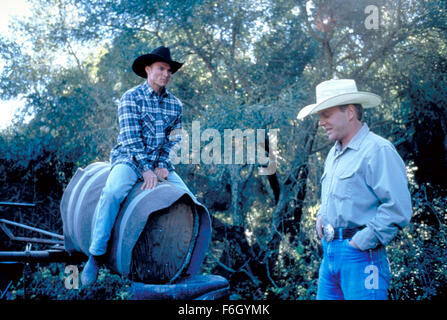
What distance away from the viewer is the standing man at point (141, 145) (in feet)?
9.20

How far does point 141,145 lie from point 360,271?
5.68 feet

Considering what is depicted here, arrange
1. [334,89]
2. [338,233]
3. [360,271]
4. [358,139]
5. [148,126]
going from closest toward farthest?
[360,271], [338,233], [358,139], [334,89], [148,126]

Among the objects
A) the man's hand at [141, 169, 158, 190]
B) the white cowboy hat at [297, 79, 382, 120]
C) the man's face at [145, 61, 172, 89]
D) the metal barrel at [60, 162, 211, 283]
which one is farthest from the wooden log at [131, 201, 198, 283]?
the white cowboy hat at [297, 79, 382, 120]

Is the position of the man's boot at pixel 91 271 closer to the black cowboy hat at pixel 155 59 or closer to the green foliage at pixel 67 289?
the black cowboy hat at pixel 155 59

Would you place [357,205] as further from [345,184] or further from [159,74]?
[159,74]

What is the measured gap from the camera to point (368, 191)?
253cm

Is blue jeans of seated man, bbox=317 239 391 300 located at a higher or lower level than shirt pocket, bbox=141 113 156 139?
lower

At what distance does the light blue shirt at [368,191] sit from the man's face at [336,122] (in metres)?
0.10

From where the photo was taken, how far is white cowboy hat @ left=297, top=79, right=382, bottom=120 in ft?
9.09

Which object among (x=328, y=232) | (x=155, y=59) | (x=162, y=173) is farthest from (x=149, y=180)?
(x=328, y=232)

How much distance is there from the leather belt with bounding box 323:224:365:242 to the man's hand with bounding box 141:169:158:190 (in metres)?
1.16

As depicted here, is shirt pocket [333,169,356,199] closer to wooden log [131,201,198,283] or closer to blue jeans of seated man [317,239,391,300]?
blue jeans of seated man [317,239,391,300]
